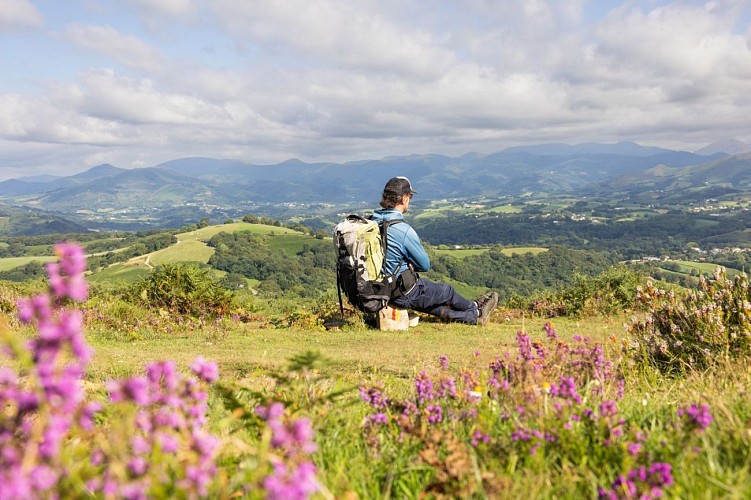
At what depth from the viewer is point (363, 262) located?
30.4 feet

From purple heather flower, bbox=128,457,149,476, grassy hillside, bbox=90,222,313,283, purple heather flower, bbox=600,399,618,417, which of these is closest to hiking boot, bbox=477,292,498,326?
purple heather flower, bbox=600,399,618,417

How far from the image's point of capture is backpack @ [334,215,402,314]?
916 cm

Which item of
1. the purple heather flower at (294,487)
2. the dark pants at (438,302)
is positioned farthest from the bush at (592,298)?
the purple heather flower at (294,487)

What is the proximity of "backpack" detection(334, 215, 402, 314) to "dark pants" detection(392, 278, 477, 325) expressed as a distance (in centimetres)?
64

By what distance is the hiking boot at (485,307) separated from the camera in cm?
1110

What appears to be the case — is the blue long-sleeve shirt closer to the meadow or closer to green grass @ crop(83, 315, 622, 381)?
green grass @ crop(83, 315, 622, 381)

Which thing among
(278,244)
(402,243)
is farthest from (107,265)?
(402,243)

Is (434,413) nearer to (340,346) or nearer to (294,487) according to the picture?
(294,487)

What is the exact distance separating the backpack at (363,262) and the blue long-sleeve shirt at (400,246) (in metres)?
0.17

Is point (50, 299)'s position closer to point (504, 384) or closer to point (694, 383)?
point (504, 384)

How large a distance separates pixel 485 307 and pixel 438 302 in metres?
1.48

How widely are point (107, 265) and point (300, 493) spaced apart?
11650 cm

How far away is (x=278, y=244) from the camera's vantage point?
12462 cm

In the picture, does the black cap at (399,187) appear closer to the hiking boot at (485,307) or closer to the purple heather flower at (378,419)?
the hiking boot at (485,307)
